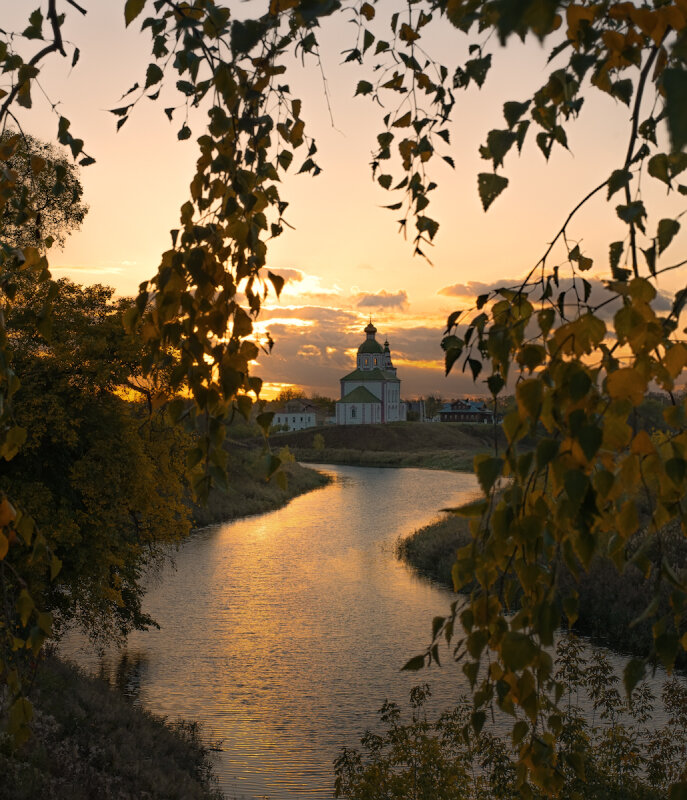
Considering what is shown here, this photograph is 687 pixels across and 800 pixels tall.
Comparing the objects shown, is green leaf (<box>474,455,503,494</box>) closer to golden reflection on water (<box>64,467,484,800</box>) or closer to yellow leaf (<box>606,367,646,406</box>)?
yellow leaf (<box>606,367,646,406</box>)

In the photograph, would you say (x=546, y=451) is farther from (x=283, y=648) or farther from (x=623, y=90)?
(x=283, y=648)

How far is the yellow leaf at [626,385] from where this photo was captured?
57.7 inches

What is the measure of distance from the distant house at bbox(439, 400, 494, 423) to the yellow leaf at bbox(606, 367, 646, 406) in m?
136

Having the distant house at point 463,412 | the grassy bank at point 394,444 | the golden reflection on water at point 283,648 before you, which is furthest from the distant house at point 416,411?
the golden reflection on water at point 283,648

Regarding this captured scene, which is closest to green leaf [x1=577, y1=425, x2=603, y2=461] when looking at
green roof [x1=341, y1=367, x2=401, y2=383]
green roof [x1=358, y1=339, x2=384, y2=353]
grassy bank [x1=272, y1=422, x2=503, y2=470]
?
grassy bank [x1=272, y1=422, x2=503, y2=470]

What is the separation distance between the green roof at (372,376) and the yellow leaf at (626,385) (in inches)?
4849

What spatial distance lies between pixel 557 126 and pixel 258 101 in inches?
35.1

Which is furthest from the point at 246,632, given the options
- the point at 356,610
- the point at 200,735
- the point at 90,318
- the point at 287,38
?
the point at 287,38

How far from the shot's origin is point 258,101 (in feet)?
7.86

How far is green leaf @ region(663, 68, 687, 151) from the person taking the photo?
0.90m

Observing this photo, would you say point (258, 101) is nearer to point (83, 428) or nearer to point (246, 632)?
point (83, 428)

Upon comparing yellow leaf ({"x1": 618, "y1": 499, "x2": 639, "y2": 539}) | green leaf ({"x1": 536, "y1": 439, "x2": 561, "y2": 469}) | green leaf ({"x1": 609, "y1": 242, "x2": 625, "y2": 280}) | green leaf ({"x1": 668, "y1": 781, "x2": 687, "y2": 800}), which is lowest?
green leaf ({"x1": 668, "y1": 781, "x2": 687, "y2": 800})

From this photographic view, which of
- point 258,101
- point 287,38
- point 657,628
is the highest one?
point 287,38

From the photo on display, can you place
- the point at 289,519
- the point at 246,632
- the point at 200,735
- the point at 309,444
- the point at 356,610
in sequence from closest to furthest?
the point at 200,735 < the point at 246,632 < the point at 356,610 < the point at 289,519 < the point at 309,444
